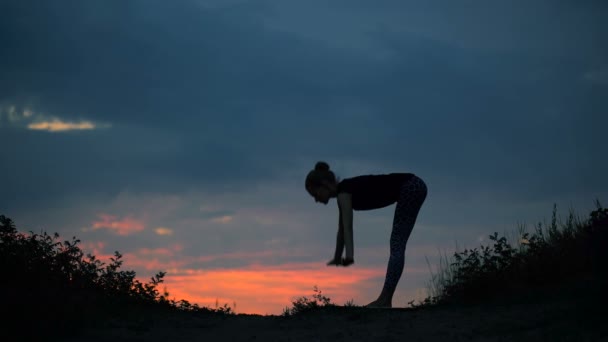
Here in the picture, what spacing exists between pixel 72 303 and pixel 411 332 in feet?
15.3

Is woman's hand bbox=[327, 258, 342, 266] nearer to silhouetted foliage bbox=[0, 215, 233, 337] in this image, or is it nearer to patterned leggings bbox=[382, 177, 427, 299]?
patterned leggings bbox=[382, 177, 427, 299]

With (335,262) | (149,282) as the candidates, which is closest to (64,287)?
(149,282)

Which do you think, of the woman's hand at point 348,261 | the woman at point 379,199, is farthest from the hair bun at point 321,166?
the woman's hand at point 348,261

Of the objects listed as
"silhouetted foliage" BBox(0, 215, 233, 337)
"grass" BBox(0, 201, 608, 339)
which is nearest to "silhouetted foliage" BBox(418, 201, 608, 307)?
"grass" BBox(0, 201, 608, 339)

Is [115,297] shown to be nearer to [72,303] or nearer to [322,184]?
[72,303]

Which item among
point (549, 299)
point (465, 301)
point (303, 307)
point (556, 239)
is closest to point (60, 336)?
point (303, 307)

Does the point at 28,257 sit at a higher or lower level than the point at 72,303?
higher

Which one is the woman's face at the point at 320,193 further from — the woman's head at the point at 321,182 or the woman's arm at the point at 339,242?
the woman's arm at the point at 339,242

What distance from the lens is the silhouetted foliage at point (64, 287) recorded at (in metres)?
8.02

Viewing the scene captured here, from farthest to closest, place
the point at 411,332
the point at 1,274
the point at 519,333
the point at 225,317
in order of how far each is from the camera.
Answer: the point at 225,317 < the point at 1,274 < the point at 411,332 < the point at 519,333

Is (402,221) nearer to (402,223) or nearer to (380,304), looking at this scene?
(402,223)

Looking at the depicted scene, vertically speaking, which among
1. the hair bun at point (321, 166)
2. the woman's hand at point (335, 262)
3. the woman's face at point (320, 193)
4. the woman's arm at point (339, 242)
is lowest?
the woman's hand at point (335, 262)

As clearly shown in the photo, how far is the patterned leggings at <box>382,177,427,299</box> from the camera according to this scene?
8570mm

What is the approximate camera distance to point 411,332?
7289 mm
